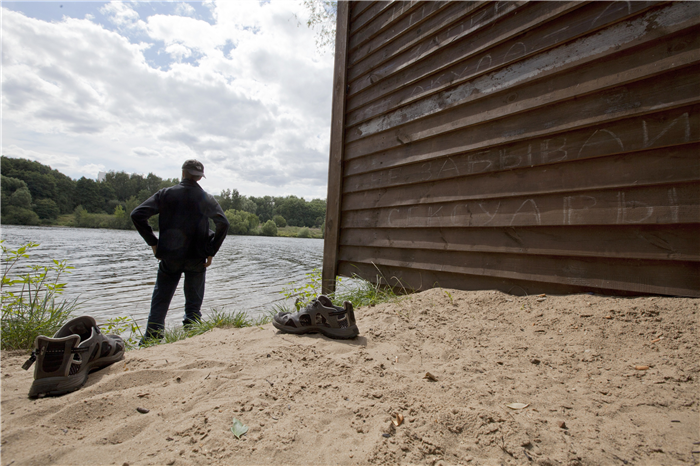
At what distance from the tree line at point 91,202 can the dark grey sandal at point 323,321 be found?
4425 centimetres

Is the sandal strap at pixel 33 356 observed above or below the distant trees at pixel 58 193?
below

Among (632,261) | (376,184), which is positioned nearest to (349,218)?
(376,184)

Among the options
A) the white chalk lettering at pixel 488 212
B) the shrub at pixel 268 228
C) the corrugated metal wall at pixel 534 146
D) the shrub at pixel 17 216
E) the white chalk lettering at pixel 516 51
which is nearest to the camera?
the corrugated metal wall at pixel 534 146

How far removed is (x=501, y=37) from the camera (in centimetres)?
255

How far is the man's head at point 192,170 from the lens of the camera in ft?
12.5

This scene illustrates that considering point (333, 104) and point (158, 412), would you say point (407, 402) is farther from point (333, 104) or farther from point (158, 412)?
point (333, 104)

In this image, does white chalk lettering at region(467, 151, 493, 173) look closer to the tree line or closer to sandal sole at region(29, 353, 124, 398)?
sandal sole at region(29, 353, 124, 398)

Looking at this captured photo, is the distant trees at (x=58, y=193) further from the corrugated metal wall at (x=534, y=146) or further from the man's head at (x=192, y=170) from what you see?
the corrugated metal wall at (x=534, y=146)

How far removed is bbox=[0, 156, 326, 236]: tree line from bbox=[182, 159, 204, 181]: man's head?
42.5 metres

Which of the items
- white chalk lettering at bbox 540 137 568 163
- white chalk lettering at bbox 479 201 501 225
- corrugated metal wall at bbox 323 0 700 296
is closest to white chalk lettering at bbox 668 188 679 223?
corrugated metal wall at bbox 323 0 700 296

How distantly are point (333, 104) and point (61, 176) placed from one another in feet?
Result: 250

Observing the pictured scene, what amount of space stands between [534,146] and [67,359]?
3.19m

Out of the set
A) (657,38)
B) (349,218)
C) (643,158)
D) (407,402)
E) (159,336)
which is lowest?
(159,336)

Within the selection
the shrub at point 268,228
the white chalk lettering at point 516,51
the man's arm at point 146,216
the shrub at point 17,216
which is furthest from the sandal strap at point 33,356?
the shrub at point 268,228
